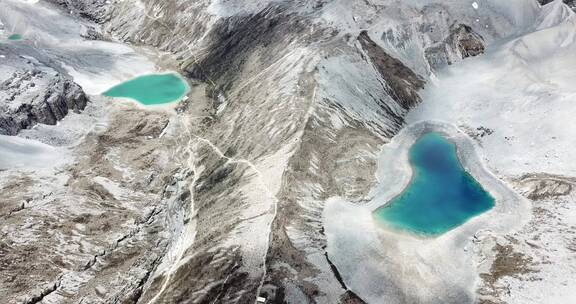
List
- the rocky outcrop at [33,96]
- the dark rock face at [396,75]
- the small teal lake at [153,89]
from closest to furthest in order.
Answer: the rocky outcrop at [33,96], the dark rock face at [396,75], the small teal lake at [153,89]

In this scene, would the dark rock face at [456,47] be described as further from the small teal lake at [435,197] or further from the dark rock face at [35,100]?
the dark rock face at [35,100]

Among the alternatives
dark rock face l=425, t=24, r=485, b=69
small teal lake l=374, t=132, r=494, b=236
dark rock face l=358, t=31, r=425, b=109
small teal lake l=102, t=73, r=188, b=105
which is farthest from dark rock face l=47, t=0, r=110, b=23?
small teal lake l=374, t=132, r=494, b=236

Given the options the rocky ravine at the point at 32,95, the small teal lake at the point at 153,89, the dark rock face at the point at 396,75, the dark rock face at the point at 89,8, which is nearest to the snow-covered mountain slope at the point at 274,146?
the dark rock face at the point at 396,75

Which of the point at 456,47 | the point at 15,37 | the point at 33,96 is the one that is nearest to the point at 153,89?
the point at 33,96

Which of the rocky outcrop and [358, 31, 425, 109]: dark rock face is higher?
[358, 31, 425, 109]: dark rock face

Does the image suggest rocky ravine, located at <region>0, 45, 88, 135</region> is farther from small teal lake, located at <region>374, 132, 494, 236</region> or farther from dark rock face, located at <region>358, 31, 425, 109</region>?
small teal lake, located at <region>374, 132, 494, 236</region>

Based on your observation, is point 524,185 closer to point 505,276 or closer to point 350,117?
point 505,276
